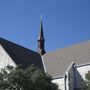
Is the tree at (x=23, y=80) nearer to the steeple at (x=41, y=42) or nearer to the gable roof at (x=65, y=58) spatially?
the gable roof at (x=65, y=58)

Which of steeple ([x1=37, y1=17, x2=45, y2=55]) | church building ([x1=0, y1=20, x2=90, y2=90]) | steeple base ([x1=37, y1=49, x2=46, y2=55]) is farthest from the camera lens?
steeple ([x1=37, y1=17, x2=45, y2=55])

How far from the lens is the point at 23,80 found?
2431 centimetres

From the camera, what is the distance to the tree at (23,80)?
2422cm

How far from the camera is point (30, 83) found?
2442 centimetres

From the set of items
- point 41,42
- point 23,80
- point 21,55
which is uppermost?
point 41,42

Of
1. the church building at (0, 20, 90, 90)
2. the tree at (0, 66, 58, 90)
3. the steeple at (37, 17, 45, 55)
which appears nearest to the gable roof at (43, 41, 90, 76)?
the church building at (0, 20, 90, 90)

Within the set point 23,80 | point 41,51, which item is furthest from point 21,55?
point 23,80

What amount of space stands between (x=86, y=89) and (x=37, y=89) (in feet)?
16.9

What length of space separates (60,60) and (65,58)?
732mm

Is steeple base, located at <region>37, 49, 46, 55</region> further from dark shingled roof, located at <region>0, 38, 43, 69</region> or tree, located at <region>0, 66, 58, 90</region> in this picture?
tree, located at <region>0, 66, 58, 90</region>

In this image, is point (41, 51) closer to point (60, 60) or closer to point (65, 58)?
point (60, 60)

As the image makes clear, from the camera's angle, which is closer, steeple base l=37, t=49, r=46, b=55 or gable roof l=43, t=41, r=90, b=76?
gable roof l=43, t=41, r=90, b=76

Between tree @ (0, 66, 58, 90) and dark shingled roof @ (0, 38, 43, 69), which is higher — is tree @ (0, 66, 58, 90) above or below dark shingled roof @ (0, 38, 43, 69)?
below

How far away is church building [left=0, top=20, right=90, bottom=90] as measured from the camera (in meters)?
33.8
